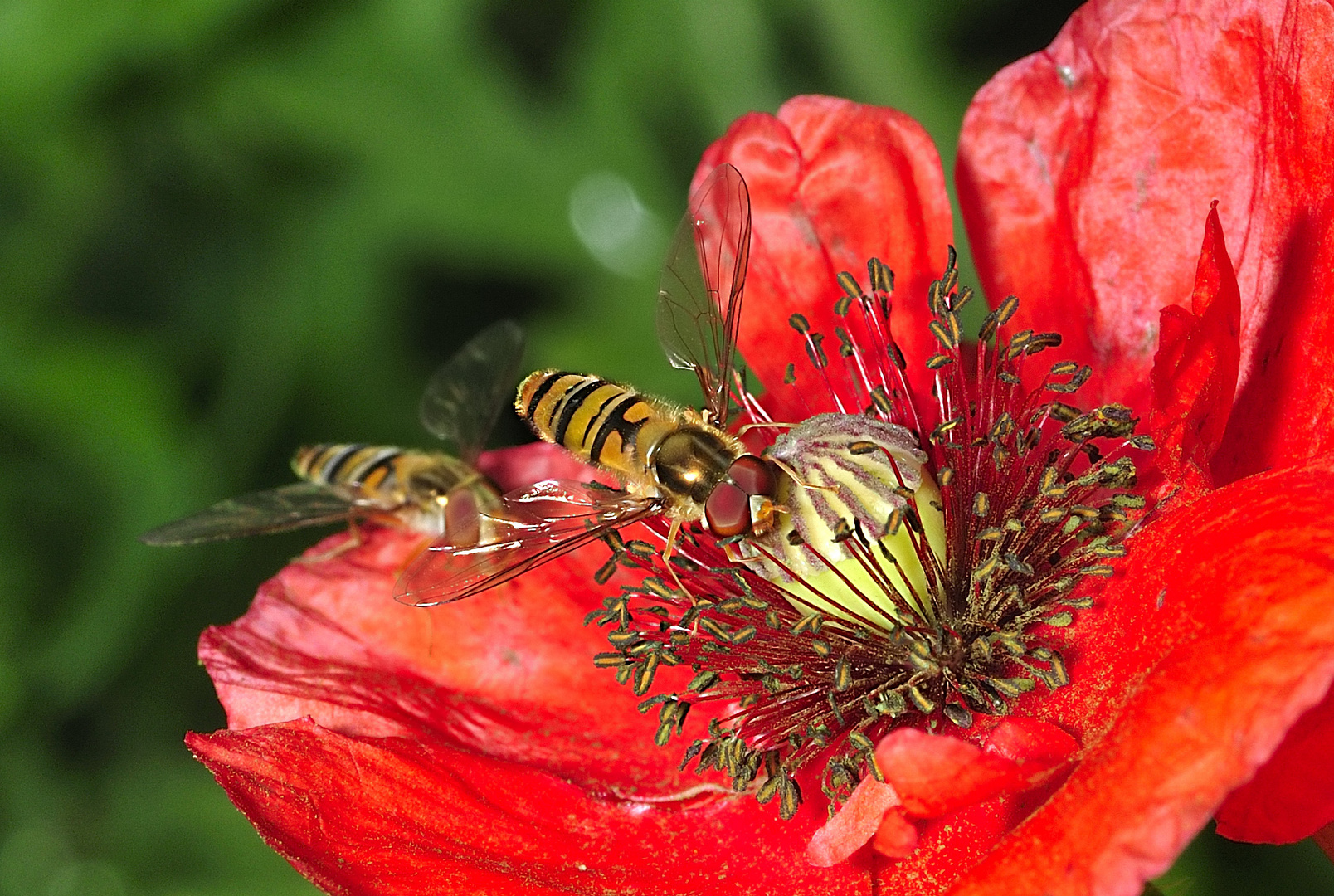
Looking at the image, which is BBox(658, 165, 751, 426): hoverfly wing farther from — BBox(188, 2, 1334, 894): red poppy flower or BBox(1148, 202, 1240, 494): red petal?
BBox(1148, 202, 1240, 494): red petal

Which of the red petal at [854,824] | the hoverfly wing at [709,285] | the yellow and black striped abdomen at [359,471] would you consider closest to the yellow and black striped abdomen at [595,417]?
the hoverfly wing at [709,285]

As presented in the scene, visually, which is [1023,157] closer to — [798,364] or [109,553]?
[798,364]

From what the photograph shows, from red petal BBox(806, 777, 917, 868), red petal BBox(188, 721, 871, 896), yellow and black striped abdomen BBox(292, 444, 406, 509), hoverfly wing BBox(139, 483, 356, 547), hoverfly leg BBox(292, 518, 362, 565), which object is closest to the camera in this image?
red petal BBox(806, 777, 917, 868)

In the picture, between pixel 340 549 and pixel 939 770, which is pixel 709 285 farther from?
pixel 939 770

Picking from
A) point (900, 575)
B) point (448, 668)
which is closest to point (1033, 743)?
point (900, 575)

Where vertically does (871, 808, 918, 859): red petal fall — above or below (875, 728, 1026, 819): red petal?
below

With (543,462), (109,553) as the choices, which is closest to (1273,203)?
(543,462)

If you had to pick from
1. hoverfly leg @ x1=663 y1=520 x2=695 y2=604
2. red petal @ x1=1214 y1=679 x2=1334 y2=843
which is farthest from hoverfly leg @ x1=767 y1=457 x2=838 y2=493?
red petal @ x1=1214 y1=679 x2=1334 y2=843
